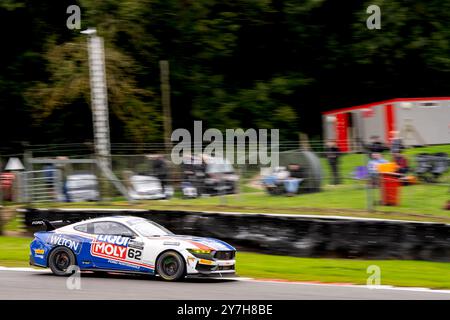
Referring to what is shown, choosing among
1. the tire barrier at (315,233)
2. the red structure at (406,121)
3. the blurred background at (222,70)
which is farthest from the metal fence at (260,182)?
the red structure at (406,121)

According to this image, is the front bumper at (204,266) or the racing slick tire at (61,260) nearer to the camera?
the front bumper at (204,266)

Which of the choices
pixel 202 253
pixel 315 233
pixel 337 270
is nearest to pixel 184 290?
pixel 202 253

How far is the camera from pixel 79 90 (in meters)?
33.6

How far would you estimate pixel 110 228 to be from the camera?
1516 centimetres

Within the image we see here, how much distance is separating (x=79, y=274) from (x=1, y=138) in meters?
24.5

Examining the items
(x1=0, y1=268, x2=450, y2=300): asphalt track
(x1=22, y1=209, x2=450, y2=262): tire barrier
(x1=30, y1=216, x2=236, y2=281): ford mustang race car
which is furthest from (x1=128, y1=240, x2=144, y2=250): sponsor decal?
(x1=22, y1=209, x2=450, y2=262): tire barrier

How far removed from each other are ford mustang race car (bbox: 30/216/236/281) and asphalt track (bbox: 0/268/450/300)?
9.4 inches

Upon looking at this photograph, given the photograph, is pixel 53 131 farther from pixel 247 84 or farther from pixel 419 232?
pixel 419 232

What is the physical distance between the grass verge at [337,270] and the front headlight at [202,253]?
4.88 feet

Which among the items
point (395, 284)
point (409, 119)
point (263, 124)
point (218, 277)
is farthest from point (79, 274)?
point (263, 124)

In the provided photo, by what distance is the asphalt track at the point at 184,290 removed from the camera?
1244cm

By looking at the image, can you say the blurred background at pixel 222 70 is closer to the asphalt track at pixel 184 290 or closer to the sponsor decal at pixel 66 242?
the sponsor decal at pixel 66 242

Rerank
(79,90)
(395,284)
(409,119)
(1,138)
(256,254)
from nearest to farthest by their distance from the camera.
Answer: (395,284)
(256,254)
(409,119)
(79,90)
(1,138)

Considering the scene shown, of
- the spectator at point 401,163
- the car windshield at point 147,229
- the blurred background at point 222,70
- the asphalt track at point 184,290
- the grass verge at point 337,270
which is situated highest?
the blurred background at point 222,70
